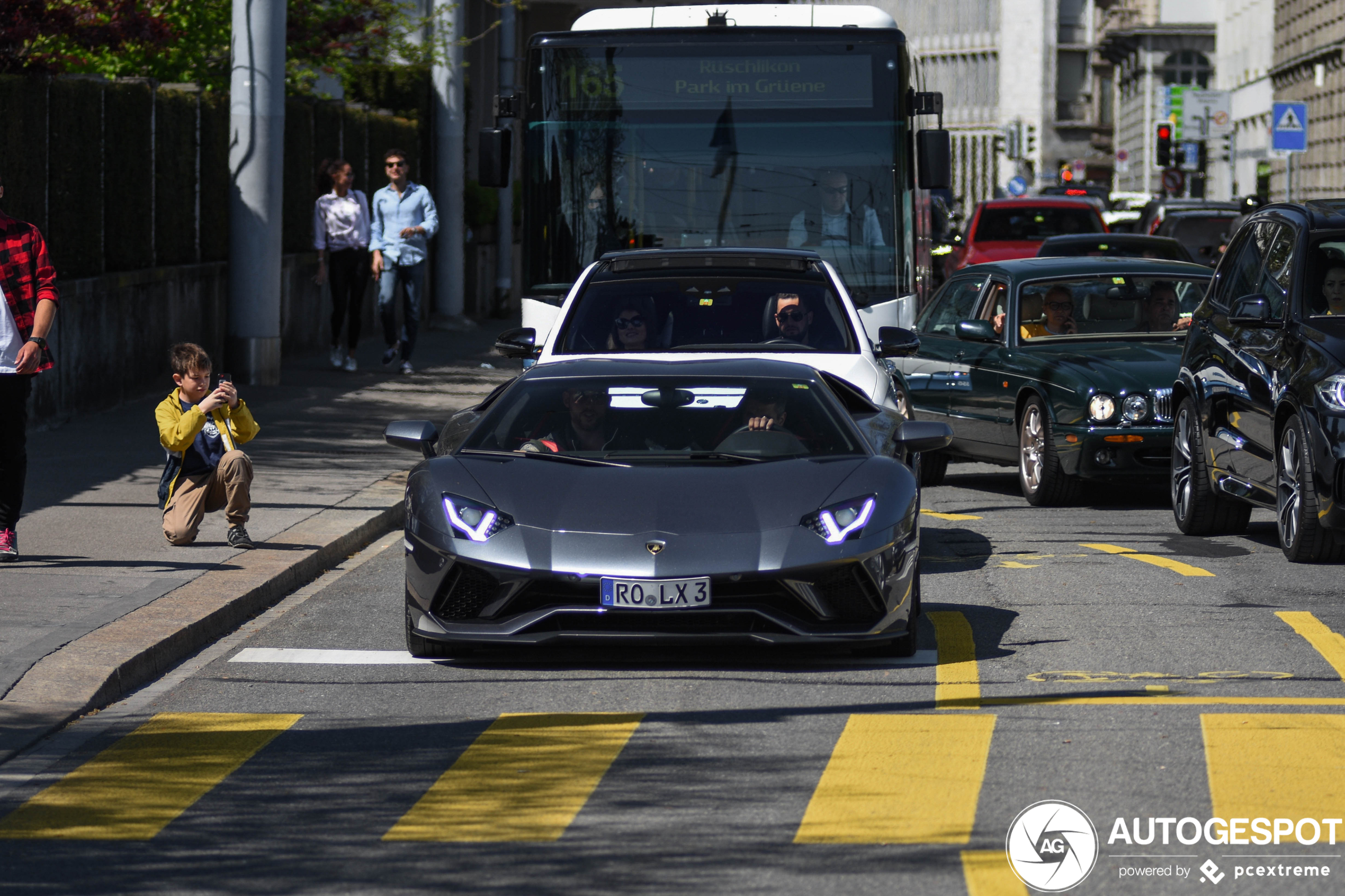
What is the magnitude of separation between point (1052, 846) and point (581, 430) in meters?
3.57

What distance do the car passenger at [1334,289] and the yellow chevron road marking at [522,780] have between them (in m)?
5.09

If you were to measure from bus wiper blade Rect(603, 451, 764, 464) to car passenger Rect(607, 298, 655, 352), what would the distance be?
2.60 m

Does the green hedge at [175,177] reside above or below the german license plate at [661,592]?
above

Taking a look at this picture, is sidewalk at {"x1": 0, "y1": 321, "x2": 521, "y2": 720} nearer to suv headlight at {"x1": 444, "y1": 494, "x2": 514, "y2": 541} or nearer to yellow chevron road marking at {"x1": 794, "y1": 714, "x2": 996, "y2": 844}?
suv headlight at {"x1": 444, "y1": 494, "x2": 514, "y2": 541}

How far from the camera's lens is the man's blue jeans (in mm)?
20812

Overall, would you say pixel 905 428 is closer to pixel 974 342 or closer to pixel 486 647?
pixel 486 647

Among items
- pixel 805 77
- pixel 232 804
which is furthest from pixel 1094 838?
pixel 805 77

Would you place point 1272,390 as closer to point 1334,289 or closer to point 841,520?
point 1334,289

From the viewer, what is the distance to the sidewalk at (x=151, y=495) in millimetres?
8516

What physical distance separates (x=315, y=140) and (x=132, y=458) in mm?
10522

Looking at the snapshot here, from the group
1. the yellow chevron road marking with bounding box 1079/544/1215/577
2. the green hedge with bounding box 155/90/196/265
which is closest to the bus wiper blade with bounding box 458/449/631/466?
the yellow chevron road marking with bounding box 1079/544/1215/577

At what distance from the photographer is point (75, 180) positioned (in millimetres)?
16000

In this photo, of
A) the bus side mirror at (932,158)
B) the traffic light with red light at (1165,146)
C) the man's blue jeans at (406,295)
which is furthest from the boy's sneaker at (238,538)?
the traffic light with red light at (1165,146)

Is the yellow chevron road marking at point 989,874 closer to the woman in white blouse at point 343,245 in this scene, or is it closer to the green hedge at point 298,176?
the woman in white blouse at point 343,245
